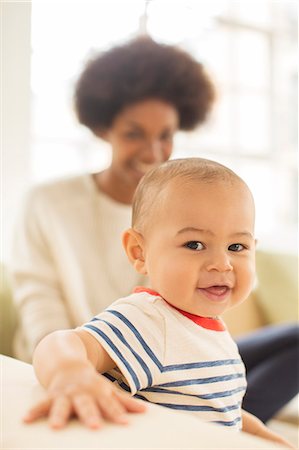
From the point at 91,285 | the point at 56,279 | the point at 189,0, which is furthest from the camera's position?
the point at 189,0

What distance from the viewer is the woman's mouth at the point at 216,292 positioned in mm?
491

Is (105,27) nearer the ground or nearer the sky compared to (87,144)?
nearer the sky

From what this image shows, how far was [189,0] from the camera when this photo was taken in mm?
2881

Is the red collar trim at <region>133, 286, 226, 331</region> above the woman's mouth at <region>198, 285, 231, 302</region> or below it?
below

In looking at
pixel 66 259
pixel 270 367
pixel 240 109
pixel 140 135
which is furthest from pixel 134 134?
pixel 240 109

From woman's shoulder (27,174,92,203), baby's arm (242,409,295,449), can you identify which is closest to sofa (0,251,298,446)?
woman's shoulder (27,174,92,203)

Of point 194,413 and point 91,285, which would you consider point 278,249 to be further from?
point 194,413

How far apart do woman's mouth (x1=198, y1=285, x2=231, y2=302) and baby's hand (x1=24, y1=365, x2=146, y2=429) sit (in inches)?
5.1

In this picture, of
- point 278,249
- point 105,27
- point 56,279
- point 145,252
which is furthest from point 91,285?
point 105,27

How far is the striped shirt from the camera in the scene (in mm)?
457

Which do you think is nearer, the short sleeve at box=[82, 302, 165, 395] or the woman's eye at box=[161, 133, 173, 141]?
the short sleeve at box=[82, 302, 165, 395]

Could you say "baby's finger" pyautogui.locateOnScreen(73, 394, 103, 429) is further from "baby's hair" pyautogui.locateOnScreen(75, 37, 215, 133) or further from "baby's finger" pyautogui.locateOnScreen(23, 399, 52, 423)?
"baby's hair" pyautogui.locateOnScreen(75, 37, 215, 133)

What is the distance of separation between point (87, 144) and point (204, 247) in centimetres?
268

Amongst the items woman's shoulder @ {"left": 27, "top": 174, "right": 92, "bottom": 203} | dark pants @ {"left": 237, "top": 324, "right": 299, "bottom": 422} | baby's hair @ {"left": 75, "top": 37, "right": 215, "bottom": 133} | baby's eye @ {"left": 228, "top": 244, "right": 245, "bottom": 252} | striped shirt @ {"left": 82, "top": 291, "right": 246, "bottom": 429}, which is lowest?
dark pants @ {"left": 237, "top": 324, "right": 299, "bottom": 422}
